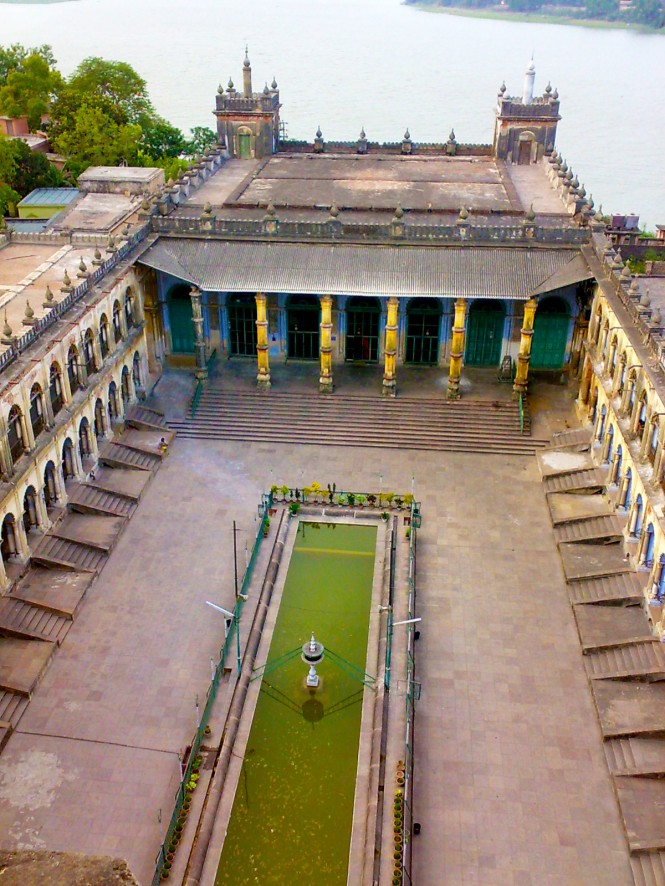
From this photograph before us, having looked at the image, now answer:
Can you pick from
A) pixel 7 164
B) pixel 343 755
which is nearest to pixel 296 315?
pixel 343 755

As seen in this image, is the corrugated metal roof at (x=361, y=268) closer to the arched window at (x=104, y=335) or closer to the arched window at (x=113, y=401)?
the arched window at (x=104, y=335)

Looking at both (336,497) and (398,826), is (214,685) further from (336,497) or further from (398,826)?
(336,497)

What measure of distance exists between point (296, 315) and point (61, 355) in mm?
13182

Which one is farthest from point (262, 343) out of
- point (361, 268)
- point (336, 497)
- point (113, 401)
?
point (336, 497)

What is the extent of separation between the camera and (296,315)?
40.5 m

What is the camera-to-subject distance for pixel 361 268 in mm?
37375

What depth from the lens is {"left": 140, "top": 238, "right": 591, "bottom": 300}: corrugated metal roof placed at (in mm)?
36531

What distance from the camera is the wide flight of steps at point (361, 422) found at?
36.8 m

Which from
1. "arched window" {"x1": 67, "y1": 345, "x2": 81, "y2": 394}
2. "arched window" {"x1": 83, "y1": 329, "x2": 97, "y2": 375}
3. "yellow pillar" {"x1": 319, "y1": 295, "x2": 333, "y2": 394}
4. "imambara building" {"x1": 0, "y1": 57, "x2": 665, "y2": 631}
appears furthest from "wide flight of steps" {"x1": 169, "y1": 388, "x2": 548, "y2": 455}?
"arched window" {"x1": 67, "y1": 345, "x2": 81, "y2": 394}

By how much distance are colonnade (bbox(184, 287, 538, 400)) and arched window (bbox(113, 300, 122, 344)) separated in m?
3.43

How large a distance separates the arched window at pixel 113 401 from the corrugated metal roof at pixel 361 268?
5.46 m

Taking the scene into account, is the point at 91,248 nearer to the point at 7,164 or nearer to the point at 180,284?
the point at 180,284

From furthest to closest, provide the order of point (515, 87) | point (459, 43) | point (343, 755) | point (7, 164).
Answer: point (459, 43) < point (515, 87) < point (7, 164) < point (343, 755)

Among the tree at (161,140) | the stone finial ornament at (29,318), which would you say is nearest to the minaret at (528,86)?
the tree at (161,140)
